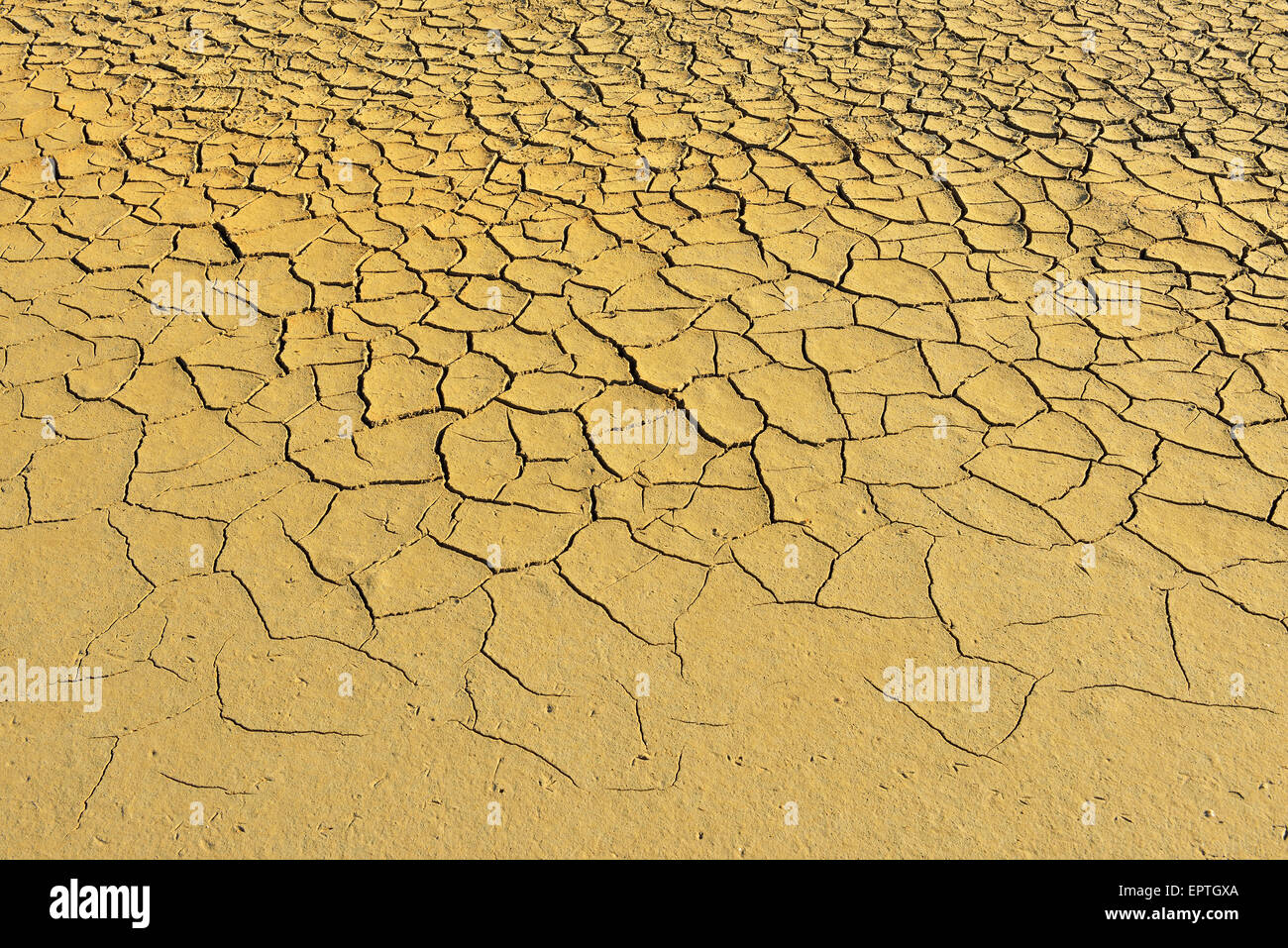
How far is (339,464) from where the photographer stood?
105 inches

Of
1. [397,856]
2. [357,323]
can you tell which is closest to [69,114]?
[357,323]

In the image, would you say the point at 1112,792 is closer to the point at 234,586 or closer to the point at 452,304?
the point at 234,586

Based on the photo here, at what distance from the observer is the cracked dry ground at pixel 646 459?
1.96 m

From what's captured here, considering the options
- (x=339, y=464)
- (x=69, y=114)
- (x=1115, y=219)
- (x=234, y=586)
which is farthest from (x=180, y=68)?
(x=1115, y=219)

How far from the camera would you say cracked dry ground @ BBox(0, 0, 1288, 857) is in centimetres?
196

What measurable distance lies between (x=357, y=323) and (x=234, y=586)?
3.66ft

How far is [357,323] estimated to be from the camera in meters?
3.19

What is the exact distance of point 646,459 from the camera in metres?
2.70

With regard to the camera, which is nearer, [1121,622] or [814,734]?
[814,734]

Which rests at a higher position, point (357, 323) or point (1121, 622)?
point (1121, 622)
